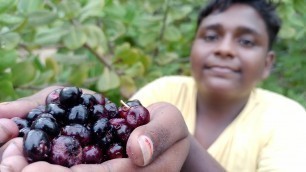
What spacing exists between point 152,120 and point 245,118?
2.15 feet

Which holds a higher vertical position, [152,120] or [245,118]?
[152,120]

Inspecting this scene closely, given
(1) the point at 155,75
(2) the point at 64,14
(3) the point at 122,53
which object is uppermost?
(2) the point at 64,14

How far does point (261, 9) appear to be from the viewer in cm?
152

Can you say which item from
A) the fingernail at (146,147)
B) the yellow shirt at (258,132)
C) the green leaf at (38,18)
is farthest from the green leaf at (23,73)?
the fingernail at (146,147)

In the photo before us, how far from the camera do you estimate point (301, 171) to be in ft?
3.91

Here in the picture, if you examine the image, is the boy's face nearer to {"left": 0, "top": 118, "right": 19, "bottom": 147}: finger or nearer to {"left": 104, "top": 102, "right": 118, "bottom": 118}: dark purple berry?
{"left": 104, "top": 102, "right": 118, "bottom": 118}: dark purple berry

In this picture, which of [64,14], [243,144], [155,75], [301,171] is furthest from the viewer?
[155,75]

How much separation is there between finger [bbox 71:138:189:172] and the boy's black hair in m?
0.70

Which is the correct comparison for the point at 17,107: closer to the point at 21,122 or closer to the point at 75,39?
the point at 21,122

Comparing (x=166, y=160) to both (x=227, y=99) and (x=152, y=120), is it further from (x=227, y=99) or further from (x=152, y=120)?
(x=227, y=99)

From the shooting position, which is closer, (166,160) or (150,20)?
(166,160)

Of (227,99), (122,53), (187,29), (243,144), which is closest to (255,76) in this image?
(227,99)

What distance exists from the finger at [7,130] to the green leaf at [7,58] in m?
0.54

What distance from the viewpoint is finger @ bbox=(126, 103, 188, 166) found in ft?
2.45
